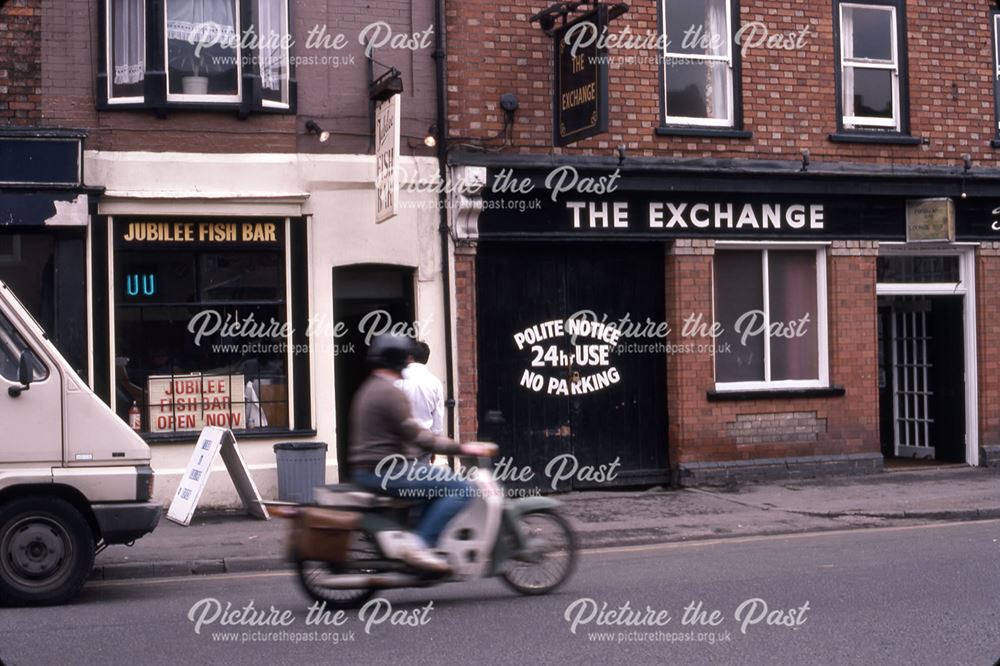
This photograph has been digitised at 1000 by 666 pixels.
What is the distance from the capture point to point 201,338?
1405 centimetres

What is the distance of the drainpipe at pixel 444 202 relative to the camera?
14586 millimetres

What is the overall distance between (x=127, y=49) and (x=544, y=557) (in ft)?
27.4

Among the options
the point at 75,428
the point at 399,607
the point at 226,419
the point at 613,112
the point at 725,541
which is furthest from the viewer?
the point at 613,112

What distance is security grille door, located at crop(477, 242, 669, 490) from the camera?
1498 cm

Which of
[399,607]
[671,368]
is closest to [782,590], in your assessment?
[399,607]

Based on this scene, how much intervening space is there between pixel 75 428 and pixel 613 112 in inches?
330

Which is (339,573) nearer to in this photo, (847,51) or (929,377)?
(847,51)

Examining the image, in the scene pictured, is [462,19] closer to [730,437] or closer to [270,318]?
[270,318]

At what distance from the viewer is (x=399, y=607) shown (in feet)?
27.9

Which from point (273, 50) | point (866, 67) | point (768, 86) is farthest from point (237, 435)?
point (866, 67)

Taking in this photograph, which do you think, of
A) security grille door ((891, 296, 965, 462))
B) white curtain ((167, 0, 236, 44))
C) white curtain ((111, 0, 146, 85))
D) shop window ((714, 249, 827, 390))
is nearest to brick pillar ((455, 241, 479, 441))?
shop window ((714, 249, 827, 390))

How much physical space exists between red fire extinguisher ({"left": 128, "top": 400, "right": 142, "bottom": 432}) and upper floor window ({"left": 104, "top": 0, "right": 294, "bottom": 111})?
3.40 m

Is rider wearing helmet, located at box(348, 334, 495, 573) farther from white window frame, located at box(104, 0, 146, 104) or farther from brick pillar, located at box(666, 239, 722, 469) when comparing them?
brick pillar, located at box(666, 239, 722, 469)

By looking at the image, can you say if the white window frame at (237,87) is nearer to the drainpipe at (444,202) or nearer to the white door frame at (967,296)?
the drainpipe at (444,202)
